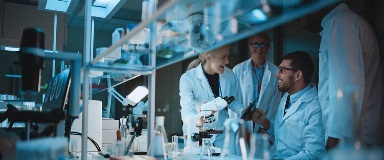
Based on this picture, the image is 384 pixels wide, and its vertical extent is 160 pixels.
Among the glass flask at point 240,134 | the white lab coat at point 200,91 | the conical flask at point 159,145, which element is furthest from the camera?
the white lab coat at point 200,91

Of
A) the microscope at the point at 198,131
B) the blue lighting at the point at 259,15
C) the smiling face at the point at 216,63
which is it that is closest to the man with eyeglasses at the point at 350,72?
the microscope at the point at 198,131

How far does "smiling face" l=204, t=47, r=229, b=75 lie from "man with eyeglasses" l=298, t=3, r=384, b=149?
1.63 m

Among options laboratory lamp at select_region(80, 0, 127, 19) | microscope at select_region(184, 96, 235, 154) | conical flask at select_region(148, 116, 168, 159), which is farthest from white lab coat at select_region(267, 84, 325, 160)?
laboratory lamp at select_region(80, 0, 127, 19)

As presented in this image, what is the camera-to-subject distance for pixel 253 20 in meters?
1.17

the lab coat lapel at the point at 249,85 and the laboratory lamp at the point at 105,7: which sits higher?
the laboratory lamp at the point at 105,7

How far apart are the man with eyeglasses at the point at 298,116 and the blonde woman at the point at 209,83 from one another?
2.19 feet

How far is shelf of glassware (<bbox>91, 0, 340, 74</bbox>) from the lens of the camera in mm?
1014

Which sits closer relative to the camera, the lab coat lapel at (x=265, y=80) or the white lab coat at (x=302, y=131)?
the white lab coat at (x=302, y=131)

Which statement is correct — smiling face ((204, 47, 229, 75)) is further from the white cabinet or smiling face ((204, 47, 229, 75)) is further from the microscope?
the white cabinet

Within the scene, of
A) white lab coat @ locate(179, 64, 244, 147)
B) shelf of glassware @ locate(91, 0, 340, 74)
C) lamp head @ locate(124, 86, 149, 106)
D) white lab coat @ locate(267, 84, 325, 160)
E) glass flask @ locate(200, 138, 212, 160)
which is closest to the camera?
shelf of glassware @ locate(91, 0, 340, 74)

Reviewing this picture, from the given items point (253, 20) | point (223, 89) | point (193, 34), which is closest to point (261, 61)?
point (223, 89)

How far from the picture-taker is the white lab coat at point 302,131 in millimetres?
2715

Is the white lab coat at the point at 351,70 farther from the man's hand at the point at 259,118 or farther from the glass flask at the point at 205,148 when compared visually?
the man's hand at the point at 259,118

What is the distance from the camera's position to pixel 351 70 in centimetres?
222
